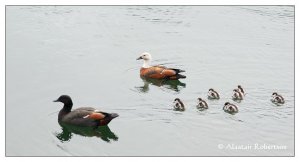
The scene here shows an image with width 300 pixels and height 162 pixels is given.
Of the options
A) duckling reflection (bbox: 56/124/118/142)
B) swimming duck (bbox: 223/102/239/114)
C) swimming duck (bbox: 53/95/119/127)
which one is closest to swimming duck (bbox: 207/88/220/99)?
swimming duck (bbox: 223/102/239/114)

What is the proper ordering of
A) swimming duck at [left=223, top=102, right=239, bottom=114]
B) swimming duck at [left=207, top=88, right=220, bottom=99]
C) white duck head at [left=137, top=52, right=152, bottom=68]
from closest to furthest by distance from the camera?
swimming duck at [left=223, top=102, right=239, bottom=114] → swimming duck at [left=207, top=88, right=220, bottom=99] → white duck head at [left=137, top=52, right=152, bottom=68]

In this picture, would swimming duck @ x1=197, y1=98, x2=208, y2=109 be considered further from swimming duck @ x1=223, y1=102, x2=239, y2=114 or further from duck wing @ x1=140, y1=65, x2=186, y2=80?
duck wing @ x1=140, y1=65, x2=186, y2=80

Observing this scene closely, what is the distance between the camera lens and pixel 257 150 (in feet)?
40.9

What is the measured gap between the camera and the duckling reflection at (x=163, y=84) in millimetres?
16473

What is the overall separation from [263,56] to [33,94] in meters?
6.88

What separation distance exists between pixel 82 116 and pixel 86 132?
1.22 ft

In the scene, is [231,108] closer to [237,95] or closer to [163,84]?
[237,95]

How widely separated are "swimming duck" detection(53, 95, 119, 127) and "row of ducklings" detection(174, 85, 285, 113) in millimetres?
1516

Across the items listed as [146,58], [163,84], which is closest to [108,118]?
[163,84]

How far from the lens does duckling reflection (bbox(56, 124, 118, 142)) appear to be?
13.3 m

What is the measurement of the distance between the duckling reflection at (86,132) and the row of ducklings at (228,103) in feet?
5.66

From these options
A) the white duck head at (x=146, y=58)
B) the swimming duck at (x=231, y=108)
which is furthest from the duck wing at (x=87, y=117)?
the white duck head at (x=146, y=58)

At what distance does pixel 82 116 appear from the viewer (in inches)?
548

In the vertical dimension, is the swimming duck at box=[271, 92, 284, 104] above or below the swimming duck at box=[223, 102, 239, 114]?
above
